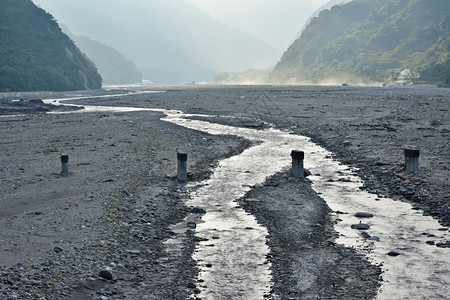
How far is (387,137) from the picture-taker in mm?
32688

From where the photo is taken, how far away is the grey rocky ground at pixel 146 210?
1112cm

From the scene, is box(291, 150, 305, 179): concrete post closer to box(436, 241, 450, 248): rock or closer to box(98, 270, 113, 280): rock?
box(436, 241, 450, 248): rock

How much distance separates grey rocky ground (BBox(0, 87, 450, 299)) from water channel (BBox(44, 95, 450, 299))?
1.24ft

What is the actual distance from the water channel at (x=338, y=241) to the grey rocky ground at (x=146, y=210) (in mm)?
379

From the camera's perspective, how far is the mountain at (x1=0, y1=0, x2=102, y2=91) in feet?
368

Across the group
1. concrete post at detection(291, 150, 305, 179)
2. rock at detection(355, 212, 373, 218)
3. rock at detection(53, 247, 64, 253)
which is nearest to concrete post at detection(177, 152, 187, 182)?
concrete post at detection(291, 150, 305, 179)

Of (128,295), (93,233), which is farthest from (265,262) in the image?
(93,233)

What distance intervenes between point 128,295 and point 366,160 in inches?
717

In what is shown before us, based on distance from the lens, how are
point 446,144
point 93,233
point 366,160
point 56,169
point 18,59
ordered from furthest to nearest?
point 18,59 < point 446,144 < point 366,160 < point 56,169 < point 93,233

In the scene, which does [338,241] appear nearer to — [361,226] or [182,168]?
[361,226]

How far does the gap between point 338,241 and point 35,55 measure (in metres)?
123

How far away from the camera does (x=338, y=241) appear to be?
14250 mm

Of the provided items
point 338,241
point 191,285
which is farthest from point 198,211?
point 191,285

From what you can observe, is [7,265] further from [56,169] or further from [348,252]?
[56,169]
